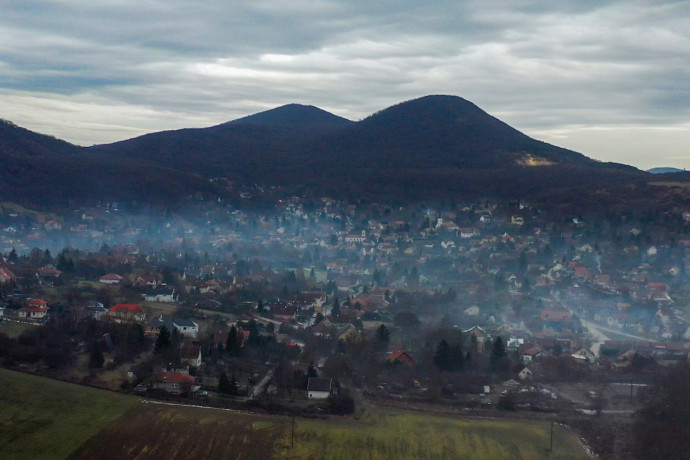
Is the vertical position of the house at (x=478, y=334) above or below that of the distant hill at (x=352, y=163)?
below

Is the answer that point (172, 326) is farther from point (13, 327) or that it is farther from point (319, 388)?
point (319, 388)

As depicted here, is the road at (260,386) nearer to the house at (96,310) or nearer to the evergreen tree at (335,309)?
the house at (96,310)

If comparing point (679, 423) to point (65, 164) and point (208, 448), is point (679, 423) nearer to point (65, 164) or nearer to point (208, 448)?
point (208, 448)

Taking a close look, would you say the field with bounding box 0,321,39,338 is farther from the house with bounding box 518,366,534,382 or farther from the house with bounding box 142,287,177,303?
the house with bounding box 518,366,534,382

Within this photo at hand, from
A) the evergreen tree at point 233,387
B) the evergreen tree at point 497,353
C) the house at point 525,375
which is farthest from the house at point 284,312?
the house at point 525,375

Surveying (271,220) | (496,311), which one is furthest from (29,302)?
(271,220)

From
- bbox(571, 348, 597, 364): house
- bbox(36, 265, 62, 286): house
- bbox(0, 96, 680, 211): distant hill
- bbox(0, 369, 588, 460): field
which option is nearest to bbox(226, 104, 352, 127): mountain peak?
bbox(0, 96, 680, 211): distant hill

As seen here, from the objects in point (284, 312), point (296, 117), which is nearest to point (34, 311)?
point (284, 312)
